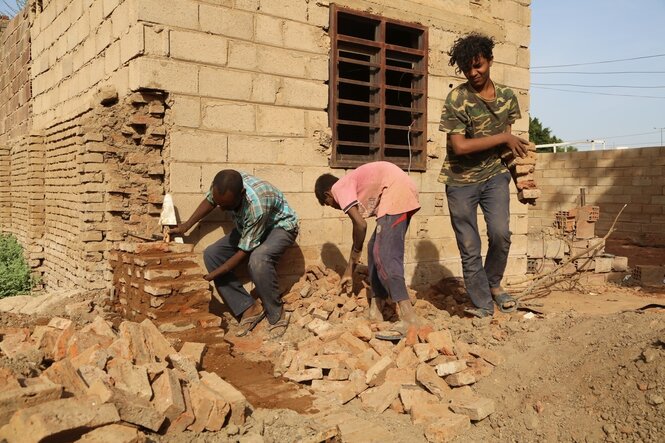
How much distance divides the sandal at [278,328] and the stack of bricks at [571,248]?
4.67 m

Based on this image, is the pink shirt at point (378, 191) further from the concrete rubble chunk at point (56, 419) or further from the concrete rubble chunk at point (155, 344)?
the concrete rubble chunk at point (56, 419)

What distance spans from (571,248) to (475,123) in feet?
16.7

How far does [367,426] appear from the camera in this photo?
3.04 meters

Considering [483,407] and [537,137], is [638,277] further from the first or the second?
[537,137]

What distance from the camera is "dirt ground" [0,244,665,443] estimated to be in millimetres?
2734

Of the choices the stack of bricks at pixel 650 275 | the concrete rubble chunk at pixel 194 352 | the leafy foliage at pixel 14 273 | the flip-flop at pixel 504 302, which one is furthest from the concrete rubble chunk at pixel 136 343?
the stack of bricks at pixel 650 275

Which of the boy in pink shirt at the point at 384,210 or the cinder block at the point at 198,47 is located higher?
the cinder block at the point at 198,47

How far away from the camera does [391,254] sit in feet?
13.8

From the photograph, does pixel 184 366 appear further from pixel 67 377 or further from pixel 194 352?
pixel 67 377

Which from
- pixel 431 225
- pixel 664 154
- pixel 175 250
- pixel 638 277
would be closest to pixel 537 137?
pixel 664 154

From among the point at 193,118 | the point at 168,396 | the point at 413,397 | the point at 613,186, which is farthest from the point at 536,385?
the point at 613,186

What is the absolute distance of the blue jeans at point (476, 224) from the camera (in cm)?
435

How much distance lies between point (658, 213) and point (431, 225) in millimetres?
8968

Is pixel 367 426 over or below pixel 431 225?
below
